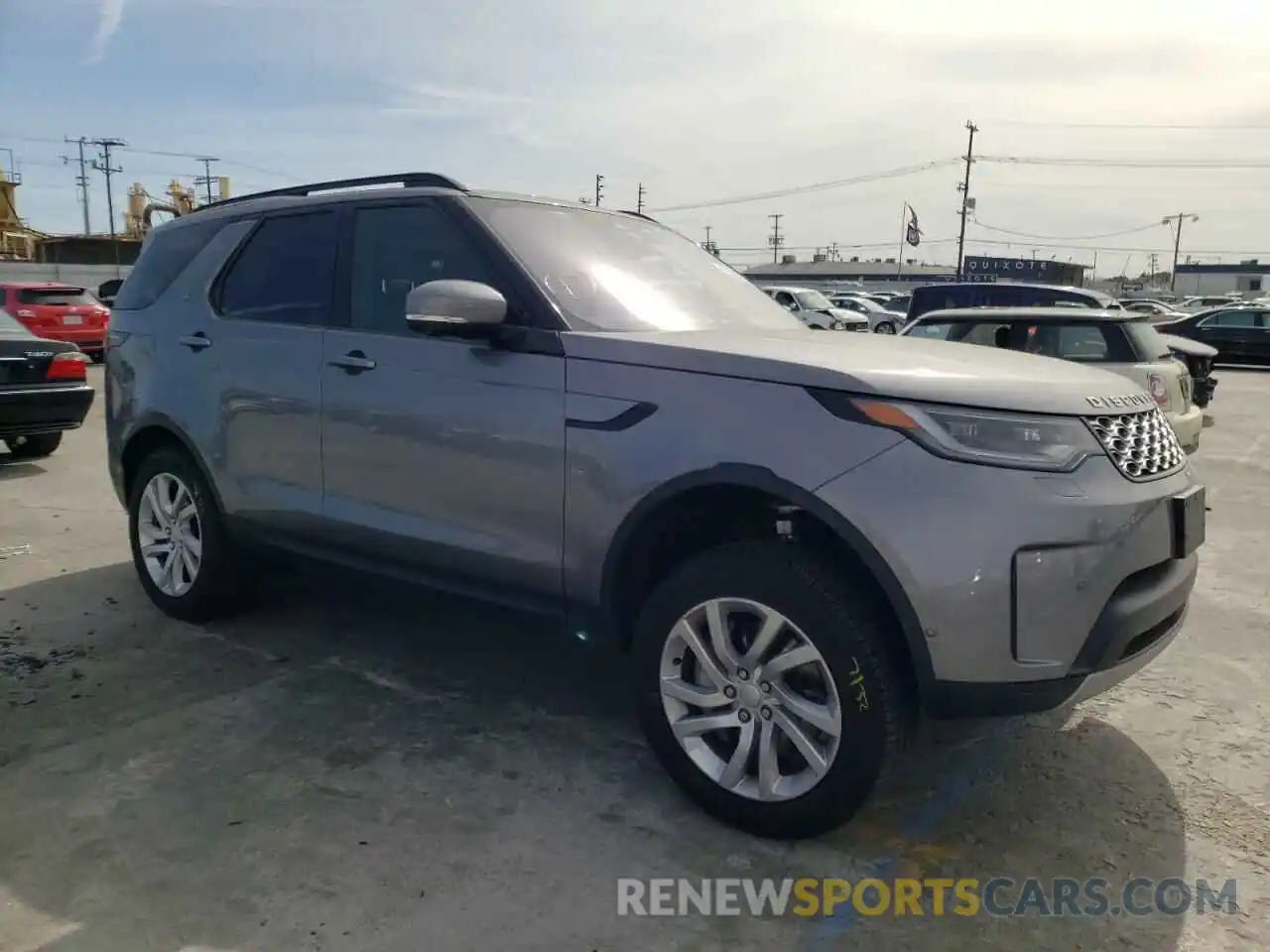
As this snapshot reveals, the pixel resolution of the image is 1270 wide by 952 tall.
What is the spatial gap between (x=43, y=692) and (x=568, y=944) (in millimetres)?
2581

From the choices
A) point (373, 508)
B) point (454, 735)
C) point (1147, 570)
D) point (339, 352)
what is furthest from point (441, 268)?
Answer: point (1147, 570)

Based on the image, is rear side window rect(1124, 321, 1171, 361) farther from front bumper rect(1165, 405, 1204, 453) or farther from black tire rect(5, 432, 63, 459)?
black tire rect(5, 432, 63, 459)

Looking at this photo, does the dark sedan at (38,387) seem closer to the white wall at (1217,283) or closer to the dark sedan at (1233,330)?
the dark sedan at (1233,330)

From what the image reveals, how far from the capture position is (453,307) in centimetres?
312

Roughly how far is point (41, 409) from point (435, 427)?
636 centimetres

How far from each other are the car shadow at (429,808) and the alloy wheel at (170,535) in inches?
17.7

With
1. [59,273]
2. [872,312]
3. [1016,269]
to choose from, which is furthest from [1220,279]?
[59,273]

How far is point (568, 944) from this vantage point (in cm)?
244

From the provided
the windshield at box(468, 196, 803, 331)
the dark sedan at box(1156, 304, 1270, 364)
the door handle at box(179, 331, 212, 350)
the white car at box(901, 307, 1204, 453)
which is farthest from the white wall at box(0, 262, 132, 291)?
the windshield at box(468, 196, 803, 331)

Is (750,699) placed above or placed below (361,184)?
below

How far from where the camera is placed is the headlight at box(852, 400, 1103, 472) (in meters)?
2.55

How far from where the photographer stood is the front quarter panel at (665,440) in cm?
269

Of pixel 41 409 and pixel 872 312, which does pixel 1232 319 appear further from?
pixel 41 409

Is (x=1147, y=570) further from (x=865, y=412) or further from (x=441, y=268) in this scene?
(x=441, y=268)
